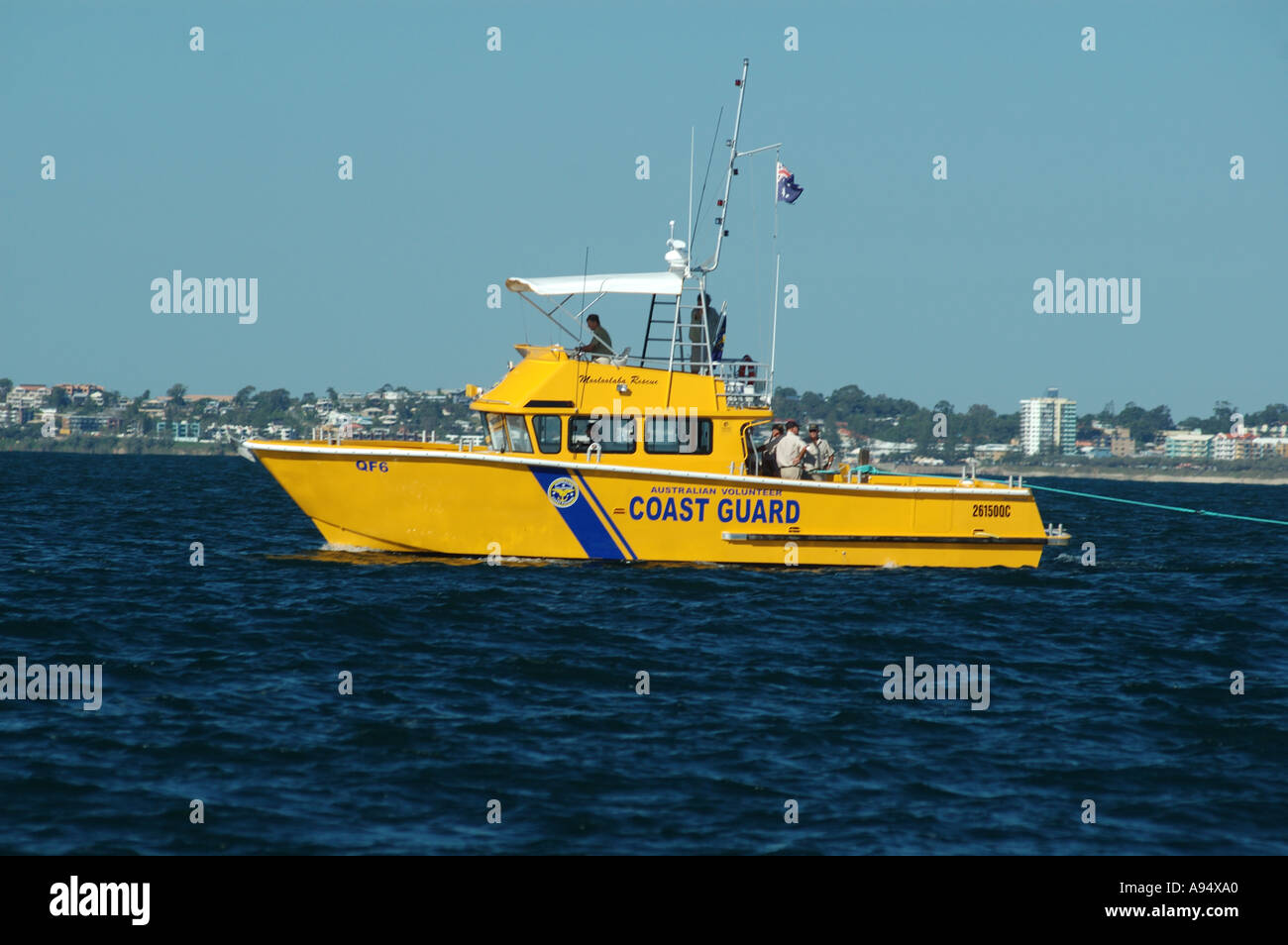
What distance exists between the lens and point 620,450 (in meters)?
19.4

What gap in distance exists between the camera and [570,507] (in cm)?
1872

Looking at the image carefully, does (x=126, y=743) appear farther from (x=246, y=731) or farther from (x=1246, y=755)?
(x=1246, y=755)

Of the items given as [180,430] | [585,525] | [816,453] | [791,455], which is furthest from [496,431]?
[180,430]

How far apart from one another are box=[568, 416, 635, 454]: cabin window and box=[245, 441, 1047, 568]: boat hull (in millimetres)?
804

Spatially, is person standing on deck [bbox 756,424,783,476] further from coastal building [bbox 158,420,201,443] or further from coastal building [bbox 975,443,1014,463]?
coastal building [bbox 975,443,1014,463]

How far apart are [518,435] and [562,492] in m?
1.28

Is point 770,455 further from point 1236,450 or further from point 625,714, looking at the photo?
point 1236,450

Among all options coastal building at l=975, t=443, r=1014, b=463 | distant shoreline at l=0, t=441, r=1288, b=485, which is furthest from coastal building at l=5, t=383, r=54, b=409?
coastal building at l=975, t=443, r=1014, b=463

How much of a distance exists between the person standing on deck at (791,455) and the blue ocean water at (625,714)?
1648 mm

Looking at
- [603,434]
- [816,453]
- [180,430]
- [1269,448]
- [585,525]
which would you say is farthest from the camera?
[1269,448]

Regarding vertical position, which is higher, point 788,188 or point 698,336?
point 788,188

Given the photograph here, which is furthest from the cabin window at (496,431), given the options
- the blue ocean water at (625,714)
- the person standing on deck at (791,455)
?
the person standing on deck at (791,455)

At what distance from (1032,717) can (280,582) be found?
1052 cm

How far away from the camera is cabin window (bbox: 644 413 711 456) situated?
19.6 meters
